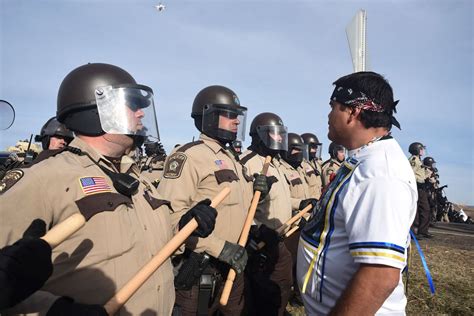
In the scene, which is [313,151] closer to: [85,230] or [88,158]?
[88,158]

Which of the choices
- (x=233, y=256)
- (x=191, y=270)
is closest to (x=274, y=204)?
(x=233, y=256)

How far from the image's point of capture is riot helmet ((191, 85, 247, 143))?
402 cm

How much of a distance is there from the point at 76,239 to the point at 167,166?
1751 mm

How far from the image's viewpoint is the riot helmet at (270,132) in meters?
5.82

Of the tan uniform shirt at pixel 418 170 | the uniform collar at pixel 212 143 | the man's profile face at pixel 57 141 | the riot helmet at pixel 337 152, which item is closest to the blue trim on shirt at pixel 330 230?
the uniform collar at pixel 212 143

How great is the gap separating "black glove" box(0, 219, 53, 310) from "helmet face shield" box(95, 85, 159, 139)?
1027mm

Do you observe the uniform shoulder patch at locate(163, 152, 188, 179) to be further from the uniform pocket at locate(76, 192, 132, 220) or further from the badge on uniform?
the uniform pocket at locate(76, 192, 132, 220)

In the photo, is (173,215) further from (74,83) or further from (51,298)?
(51,298)

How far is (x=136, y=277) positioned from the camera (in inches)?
68.9

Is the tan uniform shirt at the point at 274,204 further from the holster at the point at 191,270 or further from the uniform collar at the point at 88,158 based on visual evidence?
the uniform collar at the point at 88,158

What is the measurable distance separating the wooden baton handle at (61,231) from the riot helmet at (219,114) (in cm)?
257

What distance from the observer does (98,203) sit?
185 cm

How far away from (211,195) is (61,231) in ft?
6.77

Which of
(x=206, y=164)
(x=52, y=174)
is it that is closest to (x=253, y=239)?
(x=206, y=164)
